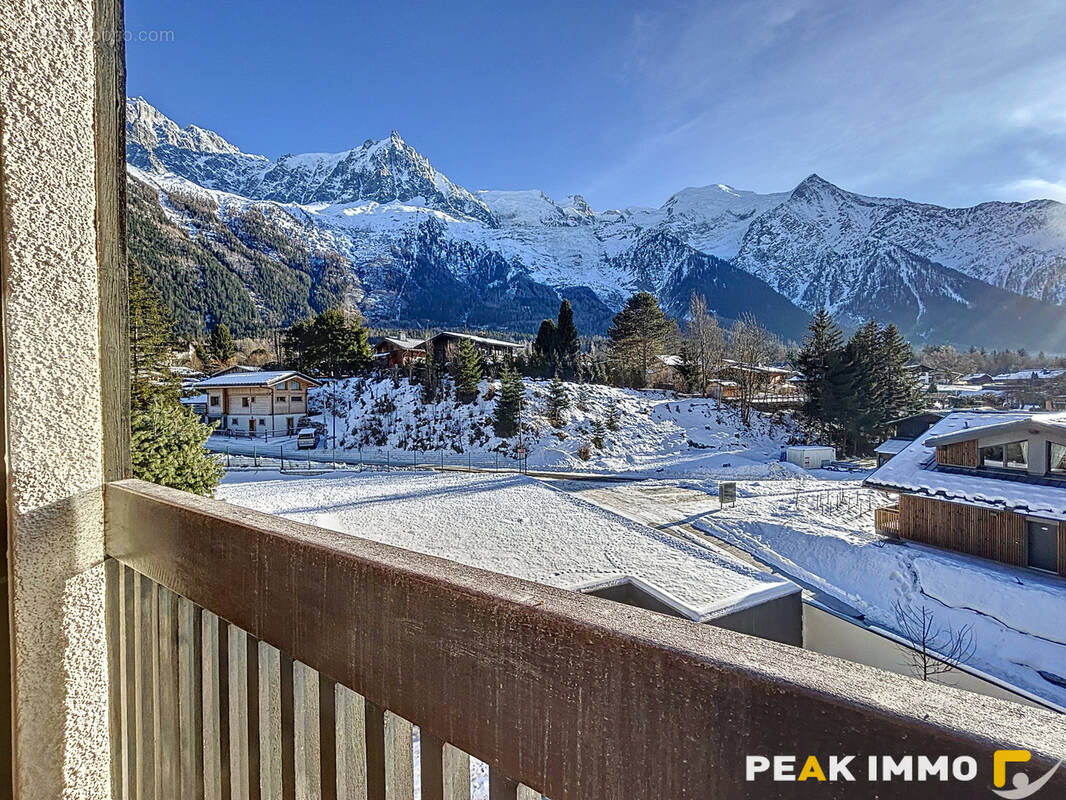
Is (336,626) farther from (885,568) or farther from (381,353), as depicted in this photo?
(381,353)

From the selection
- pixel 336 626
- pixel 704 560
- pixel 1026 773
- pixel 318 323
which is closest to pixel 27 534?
pixel 336 626

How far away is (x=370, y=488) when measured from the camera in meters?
13.1

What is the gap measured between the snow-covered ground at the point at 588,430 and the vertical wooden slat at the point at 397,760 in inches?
691

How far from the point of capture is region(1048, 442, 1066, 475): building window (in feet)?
31.2

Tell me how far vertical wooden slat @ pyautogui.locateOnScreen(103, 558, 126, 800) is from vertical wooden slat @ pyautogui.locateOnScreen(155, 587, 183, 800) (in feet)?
0.39

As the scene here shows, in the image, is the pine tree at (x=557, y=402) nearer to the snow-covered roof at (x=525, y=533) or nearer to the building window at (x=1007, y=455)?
the snow-covered roof at (x=525, y=533)

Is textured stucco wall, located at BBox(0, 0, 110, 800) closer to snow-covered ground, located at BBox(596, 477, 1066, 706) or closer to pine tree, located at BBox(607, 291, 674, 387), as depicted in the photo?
snow-covered ground, located at BBox(596, 477, 1066, 706)

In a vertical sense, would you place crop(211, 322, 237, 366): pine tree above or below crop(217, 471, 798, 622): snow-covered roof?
above

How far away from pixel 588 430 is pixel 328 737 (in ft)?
64.9

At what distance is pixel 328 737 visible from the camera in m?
0.63

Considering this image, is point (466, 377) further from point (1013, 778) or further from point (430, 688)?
point (1013, 778)

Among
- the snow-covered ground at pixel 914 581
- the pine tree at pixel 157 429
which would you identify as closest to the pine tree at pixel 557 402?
Answer: the snow-covered ground at pixel 914 581

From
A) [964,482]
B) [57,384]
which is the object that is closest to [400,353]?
[964,482]

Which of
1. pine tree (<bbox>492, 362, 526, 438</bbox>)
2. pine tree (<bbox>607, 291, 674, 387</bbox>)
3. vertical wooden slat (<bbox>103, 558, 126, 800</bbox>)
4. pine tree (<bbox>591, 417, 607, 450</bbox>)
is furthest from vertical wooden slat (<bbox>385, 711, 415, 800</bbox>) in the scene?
pine tree (<bbox>607, 291, 674, 387</bbox>)
